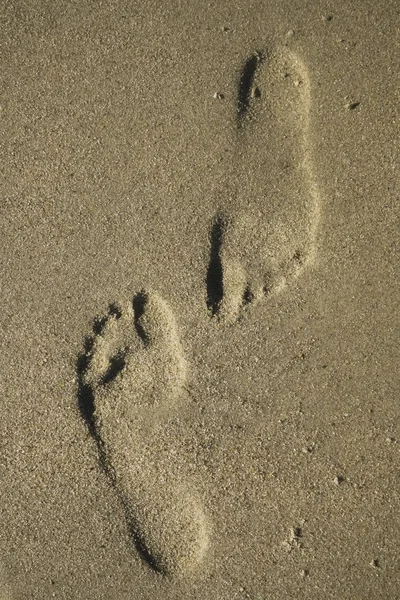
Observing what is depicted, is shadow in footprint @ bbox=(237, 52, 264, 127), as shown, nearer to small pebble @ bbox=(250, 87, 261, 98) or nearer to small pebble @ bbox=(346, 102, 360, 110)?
small pebble @ bbox=(250, 87, 261, 98)

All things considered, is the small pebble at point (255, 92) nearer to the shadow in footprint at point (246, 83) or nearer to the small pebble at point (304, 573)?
the shadow in footprint at point (246, 83)

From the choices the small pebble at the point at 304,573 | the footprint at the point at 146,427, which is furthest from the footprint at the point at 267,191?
the small pebble at the point at 304,573

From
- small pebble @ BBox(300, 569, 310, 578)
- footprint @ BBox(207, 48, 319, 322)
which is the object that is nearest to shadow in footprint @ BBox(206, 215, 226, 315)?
A: footprint @ BBox(207, 48, 319, 322)

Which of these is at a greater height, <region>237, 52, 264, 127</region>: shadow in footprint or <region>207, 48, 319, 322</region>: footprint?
<region>237, 52, 264, 127</region>: shadow in footprint

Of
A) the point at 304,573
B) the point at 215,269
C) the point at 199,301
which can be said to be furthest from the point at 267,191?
the point at 304,573

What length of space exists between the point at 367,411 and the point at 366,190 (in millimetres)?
687

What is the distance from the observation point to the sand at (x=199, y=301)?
5.30ft

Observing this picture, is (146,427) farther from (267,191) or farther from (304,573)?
(267,191)

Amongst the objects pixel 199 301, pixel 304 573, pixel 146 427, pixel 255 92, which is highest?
pixel 255 92

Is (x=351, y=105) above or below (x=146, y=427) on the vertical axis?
above

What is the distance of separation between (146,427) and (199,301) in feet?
1.45

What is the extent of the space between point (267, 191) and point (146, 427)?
85 centimetres

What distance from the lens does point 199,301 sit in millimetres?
1664

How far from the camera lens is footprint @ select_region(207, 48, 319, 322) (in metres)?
1.63
